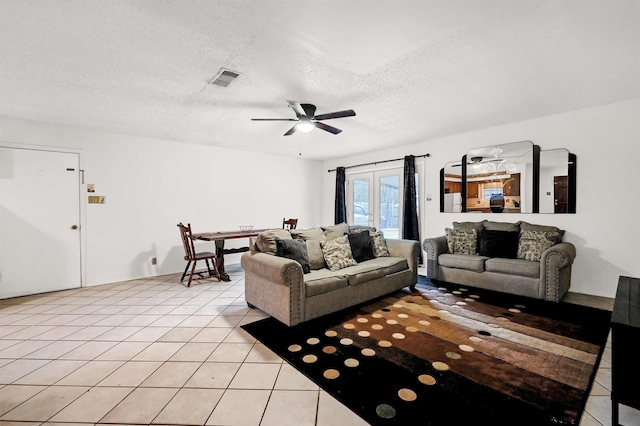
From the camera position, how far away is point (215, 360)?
217 centimetres

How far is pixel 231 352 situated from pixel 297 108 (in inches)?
93.7

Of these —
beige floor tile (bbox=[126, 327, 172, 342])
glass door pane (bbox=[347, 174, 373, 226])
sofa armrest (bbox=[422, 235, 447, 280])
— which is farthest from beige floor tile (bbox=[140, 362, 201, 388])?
glass door pane (bbox=[347, 174, 373, 226])

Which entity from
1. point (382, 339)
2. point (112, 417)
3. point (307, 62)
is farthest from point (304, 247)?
point (112, 417)

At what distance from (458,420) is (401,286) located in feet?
7.20

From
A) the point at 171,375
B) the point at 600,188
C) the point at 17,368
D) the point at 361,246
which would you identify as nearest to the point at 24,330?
the point at 17,368

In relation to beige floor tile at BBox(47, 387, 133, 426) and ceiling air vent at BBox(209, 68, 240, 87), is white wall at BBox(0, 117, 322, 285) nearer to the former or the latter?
ceiling air vent at BBox(209, 68, 240, 87)

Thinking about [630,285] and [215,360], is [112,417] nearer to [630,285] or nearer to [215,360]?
[215,360]

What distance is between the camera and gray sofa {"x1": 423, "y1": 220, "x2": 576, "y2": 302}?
328 cm

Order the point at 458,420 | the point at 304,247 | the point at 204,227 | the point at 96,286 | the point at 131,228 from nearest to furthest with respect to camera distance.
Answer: the point at 458,420, the point at 304,247, the point at 96,286, the point at 131,228, the point at 204,227

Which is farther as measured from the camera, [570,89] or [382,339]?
[570,89]

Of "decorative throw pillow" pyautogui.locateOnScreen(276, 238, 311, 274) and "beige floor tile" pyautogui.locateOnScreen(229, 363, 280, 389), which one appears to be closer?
"beige floor tile" pyautogui.locateOnScreen(229, 363, 280, 389)

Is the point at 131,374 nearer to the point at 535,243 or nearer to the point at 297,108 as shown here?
the point at 297,108

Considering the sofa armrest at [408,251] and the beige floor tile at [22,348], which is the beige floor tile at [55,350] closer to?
the beige floor tile at [22,348]

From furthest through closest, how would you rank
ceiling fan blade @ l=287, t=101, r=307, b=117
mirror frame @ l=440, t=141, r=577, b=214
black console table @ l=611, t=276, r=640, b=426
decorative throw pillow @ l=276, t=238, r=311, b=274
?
mirror frame @ l=440, t=141, r=577, b=214
decorative throw pillow @ l=276, t=238, r=311, b=274
ceiling fan blade @ l=287, t=101, r=307, b=117
black console table @ l=611, t=276, r=640, b=426
